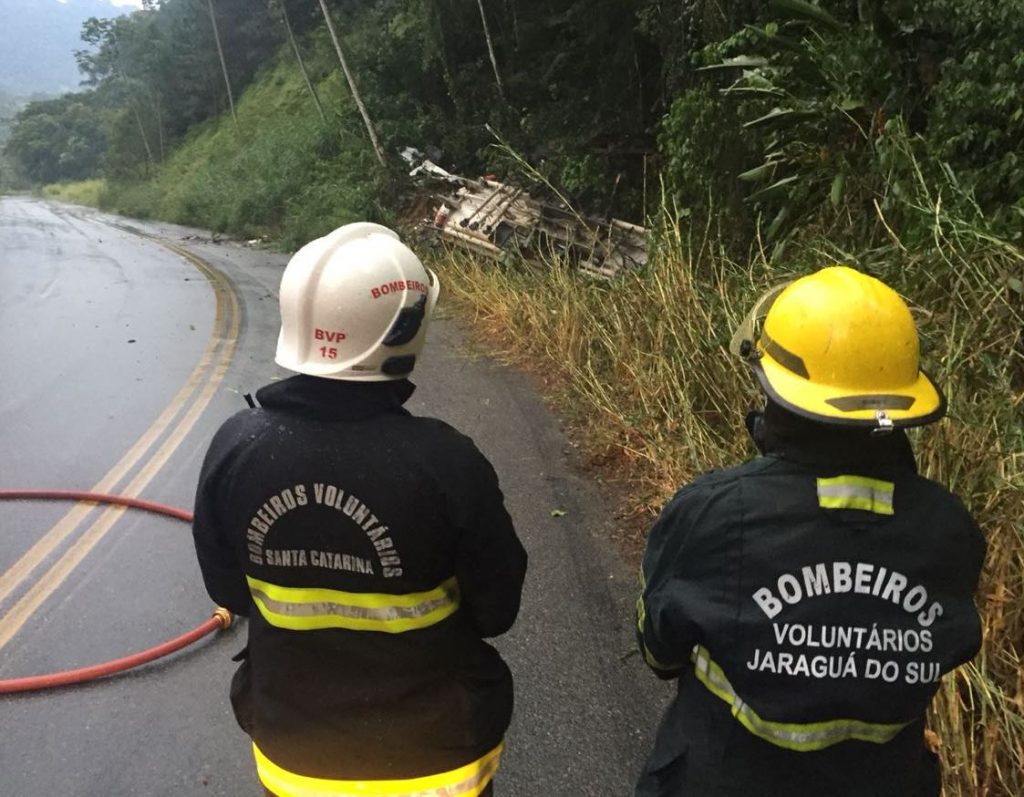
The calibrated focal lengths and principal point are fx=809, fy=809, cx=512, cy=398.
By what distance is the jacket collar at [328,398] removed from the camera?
5.34 ft

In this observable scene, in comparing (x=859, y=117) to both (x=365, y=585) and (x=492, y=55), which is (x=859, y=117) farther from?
(x=492, y=55)

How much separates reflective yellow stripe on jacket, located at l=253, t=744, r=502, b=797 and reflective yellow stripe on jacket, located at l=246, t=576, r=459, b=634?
32 cm

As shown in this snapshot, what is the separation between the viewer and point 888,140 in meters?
4.86

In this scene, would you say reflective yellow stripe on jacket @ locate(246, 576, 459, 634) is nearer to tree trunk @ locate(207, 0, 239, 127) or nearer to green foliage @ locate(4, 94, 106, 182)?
tree trunk @ locate(207, 0, 239, 127)

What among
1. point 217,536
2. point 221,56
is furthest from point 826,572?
point 221,56

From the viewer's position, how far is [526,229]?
11383 mm

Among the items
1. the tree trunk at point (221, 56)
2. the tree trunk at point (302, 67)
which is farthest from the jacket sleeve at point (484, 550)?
the tree trunk at point (221, 56)

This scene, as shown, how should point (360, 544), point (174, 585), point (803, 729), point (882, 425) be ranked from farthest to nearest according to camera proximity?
point (174, 585), point (360, 544), point (803, 729), point (882, 425)

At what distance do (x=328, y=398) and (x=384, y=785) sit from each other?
808 mm

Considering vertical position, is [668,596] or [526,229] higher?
[668,596]

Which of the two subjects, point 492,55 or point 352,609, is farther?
point 492,55

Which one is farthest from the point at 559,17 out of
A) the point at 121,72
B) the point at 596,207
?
the point at 121,72

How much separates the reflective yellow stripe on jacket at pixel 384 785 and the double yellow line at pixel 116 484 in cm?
274

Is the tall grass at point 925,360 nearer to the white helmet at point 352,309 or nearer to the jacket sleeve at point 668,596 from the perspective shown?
the jacket sleeve at point 668,596
